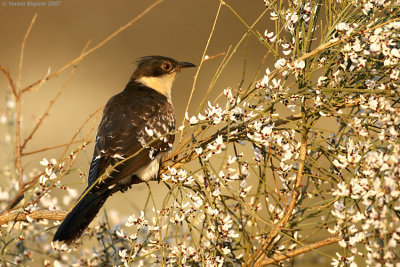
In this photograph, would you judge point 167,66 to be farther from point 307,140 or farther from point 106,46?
point 106,46

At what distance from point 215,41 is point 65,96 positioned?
10.1 feet

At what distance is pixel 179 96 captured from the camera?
955 centimetres

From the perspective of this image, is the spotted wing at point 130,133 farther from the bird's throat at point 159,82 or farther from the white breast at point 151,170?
the bird's throat at point 159,82

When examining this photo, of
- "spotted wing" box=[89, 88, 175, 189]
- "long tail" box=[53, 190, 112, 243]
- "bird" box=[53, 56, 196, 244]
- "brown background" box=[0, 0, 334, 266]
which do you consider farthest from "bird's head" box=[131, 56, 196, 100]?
"brown background" box=[0, 0, 334, 266]

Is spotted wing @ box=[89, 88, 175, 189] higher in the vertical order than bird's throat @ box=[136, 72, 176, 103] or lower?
lower

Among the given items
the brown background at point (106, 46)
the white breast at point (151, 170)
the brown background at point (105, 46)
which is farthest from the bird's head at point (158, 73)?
the brown background at point (105, 46)

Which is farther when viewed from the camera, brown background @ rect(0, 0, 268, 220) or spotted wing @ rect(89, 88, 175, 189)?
brown background @ rect(0, 0, 268, 220)

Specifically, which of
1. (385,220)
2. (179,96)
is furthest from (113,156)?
(179,96)

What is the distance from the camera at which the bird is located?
10.8 feet

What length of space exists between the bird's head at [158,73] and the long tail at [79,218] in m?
1.93

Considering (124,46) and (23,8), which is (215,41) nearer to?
(124,46)

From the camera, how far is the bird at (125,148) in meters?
3.29

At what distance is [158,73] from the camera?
17.4ft

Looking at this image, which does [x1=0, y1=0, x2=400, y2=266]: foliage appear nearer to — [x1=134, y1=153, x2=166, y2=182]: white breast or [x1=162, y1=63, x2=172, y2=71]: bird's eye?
[x1=134, y1=153, x2=166, y2=182]: white breast
